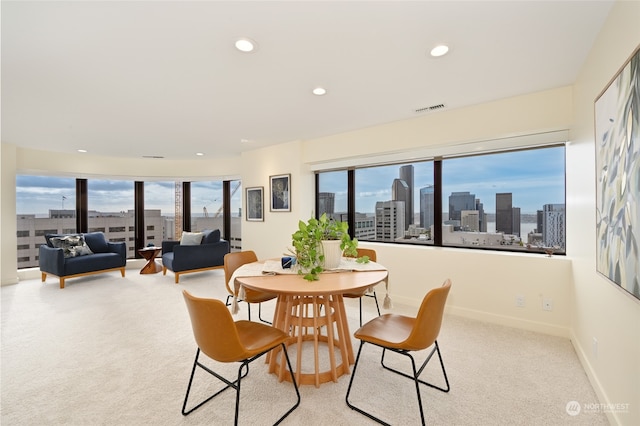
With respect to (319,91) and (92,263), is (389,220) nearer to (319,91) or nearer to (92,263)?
(319,91)

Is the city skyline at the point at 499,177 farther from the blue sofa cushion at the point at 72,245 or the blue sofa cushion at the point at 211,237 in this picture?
the blue sofa cushion at the point at 72,245

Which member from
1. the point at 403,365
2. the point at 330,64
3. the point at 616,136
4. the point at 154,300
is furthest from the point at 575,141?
the point at 154,300

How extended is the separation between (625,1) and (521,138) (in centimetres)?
161

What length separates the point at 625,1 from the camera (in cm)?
149

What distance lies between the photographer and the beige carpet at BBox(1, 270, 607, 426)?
171cm

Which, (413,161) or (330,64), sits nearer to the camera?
(330,64)

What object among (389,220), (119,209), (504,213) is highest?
(119,209)

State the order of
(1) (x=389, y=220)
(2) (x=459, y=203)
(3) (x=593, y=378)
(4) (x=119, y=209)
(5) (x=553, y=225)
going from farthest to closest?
(4) (x=119, y=209)
(1) (x=389, y=220)
(2) (x=459, y=203)
(5) (x=553, y=225)
(3) (x=593, y=378)

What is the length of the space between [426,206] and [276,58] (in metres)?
2.71

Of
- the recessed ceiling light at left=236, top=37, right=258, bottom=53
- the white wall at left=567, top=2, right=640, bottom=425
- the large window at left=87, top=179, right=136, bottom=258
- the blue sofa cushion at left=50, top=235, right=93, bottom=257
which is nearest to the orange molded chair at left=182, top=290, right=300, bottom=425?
the recessed ceiling light at left=236, top=37, right=258, bottom=53

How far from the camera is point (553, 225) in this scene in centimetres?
298

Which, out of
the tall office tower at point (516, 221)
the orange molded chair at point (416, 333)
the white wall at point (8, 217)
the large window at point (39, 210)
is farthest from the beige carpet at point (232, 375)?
the large window at point (39, 210)

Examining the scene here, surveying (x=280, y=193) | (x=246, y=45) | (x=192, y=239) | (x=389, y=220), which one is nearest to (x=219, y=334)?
(x=246, y=45)

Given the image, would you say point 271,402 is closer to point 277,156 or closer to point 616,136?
point 616,136
